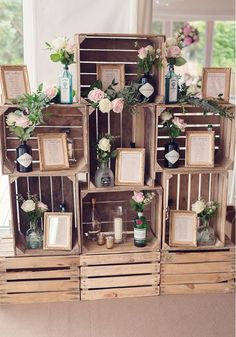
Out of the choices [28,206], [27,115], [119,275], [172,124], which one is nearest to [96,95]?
[27,115]

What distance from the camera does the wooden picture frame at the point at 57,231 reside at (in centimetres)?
269

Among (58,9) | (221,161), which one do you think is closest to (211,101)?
(221,161)

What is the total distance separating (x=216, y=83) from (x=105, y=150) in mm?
790

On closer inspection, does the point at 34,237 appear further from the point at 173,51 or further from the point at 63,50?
the point at 173,51

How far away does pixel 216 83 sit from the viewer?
8.89ft

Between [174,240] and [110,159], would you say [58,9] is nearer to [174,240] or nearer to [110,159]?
[110,159]

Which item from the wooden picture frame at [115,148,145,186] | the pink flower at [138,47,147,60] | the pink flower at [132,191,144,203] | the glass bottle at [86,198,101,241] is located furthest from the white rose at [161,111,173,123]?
the glass bottle at [86,198,101,241]

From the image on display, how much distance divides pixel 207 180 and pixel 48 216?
Answer: 41.7 inches

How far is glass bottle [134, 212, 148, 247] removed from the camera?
8.93 feet

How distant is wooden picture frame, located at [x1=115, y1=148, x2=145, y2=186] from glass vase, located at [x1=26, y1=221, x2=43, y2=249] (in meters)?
0.57

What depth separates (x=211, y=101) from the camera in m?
2.58

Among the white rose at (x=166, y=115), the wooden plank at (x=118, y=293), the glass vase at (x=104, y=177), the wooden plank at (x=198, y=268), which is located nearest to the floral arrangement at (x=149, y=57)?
the white rose at (x=166, y=115)

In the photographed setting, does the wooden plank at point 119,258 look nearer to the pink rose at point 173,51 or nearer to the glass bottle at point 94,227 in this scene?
the glass bottle at point 94,227

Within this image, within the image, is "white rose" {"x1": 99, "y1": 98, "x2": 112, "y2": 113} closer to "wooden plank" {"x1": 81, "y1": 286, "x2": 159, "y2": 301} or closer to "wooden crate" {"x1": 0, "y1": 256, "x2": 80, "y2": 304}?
"wooden crate" {"x1": 0, "y1": 256, "x2": 80, "y2": 304}
